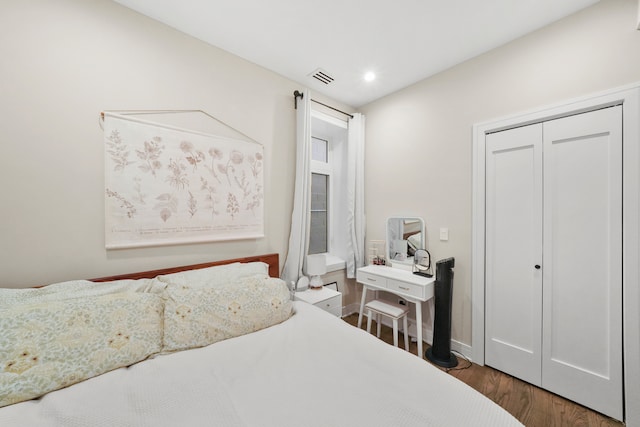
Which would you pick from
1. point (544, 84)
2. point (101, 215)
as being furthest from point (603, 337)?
point (101, 215)

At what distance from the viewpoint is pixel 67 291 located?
132 centimetres

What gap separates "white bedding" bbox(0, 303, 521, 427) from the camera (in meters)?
0.86

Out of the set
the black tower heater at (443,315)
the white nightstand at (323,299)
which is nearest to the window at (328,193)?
the white nightstand at (323,299)

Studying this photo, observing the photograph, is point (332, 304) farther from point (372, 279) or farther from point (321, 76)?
point (321, 76)

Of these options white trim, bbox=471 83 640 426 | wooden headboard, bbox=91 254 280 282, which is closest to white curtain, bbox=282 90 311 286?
wooden headboard, bbox=91 254 280 282

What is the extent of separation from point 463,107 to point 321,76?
53.6 inches

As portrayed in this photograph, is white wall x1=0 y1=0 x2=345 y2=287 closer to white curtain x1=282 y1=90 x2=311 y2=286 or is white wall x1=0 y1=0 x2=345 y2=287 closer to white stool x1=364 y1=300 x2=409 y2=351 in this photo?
white curtain x1=282 y1=90 x2=311 y2=286

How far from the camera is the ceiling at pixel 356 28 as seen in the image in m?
1.67

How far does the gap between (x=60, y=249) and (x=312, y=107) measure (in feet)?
7.70

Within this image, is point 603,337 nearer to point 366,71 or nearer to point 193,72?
point 366,71

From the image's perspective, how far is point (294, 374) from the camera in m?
1.10

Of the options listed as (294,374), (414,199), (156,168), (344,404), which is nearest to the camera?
(344,404)

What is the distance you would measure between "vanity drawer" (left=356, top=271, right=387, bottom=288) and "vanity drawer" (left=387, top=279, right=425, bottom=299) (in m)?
0.07

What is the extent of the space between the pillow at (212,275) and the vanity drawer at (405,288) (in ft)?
4.05
